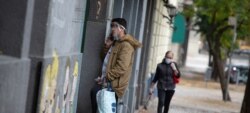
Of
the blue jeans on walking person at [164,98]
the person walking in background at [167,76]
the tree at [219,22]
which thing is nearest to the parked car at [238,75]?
the tree at [219,22]

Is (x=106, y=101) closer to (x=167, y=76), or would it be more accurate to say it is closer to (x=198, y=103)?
(x=167, y=76)

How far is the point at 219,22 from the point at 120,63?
29.6 meters

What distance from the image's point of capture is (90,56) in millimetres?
10844

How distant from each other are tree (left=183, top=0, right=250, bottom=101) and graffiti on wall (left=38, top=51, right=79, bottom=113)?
19.9 m

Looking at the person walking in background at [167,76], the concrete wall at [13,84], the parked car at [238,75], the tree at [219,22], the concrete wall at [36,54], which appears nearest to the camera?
the concrete wall at [13,84]

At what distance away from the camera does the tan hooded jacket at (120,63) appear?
377 inches

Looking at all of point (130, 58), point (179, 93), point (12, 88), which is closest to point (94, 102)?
point (130, 58)

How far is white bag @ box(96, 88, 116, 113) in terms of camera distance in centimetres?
969

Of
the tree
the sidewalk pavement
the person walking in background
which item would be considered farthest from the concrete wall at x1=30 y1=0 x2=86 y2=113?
the tree

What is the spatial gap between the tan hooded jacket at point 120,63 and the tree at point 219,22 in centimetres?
1923

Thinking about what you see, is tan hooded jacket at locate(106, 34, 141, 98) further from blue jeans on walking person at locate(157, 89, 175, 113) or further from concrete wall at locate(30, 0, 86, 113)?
blue jeans on walking person at locate(157, 89, 175, 113)

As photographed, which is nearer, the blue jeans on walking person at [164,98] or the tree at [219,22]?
the blue jeans on walking person at [164,98]

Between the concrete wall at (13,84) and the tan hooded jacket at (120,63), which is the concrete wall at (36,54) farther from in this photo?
the tan hooded jacket at (120,63)

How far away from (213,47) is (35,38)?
30.6 metres
